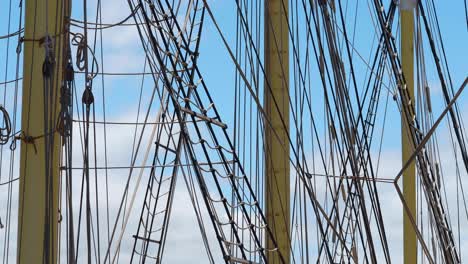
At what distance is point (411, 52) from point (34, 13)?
839cm

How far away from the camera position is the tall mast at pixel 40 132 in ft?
24.7

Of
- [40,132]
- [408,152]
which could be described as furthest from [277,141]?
[40,132]

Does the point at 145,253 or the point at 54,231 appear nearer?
the point at 54,231

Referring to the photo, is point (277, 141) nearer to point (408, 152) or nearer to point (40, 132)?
point (408, 152)

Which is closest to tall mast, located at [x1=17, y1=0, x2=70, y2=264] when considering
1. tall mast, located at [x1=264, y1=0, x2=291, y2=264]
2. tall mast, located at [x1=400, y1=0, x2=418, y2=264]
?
tall mast, located at [x1=264, y1=0, x2=291, y2=264]

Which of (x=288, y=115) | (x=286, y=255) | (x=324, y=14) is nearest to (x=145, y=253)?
(x=286, y=255)

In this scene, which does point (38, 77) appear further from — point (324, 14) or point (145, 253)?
point (145, 253)

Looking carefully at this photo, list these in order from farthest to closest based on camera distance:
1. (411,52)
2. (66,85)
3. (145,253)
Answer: (411,52), (145,253), (66,85)

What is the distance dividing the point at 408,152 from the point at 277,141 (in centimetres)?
227

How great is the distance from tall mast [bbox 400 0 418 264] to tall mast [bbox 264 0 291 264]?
1535mm

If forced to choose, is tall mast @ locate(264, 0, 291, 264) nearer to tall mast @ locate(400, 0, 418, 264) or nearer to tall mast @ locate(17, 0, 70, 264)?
tall mast @ locate(400, 0, 418, 264)

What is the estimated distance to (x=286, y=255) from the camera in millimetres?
13039

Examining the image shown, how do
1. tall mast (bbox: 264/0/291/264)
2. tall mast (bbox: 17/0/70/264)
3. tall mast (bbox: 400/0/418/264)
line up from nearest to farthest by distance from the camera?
1. tall mast (bbox: 17/0/70/264)
2. tall mast (bbox: 264/0/291/264)
3. tall mast (bbox: 400/0/418/264)

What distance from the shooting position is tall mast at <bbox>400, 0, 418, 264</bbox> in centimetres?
1432
